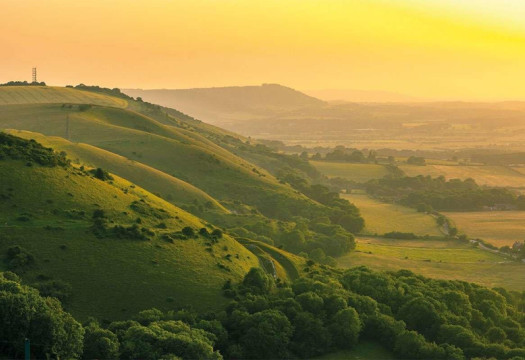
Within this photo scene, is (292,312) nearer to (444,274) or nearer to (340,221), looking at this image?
(444,274)

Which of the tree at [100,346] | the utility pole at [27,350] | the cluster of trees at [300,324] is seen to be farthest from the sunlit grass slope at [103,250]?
the utility pole at [27,350]

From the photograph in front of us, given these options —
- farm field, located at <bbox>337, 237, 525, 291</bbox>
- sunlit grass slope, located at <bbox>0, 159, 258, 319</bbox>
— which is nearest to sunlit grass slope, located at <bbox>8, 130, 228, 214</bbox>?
farm field, located at <bbox>337, 237, 525, 291</bbox>

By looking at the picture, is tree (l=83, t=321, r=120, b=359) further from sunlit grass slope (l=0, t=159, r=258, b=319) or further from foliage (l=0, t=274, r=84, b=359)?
sunlit grass slope (l=0, t=159, r=258, b=319)

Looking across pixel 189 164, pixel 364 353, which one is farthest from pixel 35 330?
pixel 189 164

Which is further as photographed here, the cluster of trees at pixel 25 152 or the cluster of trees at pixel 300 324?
the cluster of trees at pixel 25 152

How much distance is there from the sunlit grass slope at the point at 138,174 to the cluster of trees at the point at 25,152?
1536 inches

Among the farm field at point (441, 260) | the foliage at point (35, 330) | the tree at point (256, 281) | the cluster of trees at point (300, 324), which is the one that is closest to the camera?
the foliage at point (35, 330)

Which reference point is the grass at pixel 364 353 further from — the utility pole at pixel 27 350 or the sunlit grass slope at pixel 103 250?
the utility pole at pixel 27 350

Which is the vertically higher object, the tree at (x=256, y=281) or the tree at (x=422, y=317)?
the tree at (x=256, y=281)

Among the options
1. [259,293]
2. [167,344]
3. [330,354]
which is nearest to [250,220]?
[259,293]

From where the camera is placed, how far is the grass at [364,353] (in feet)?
240

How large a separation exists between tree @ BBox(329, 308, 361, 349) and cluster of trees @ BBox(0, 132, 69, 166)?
48.7 meters

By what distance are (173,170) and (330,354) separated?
375 feet

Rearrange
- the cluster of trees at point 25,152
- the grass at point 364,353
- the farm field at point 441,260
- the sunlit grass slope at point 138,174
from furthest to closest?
the sunlit grass slope at point 138,174 → the farm field at point 441,260 → the cluster of trees at point 25,152 → the grass at point 364,353
